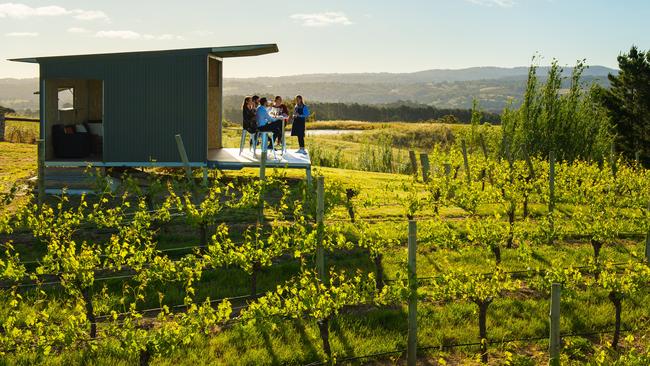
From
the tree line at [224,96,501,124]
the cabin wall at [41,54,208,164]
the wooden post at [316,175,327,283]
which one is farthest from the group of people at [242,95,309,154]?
the tree line at [224,96,501,124]

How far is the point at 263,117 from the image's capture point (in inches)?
748

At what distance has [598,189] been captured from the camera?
55.2 feet

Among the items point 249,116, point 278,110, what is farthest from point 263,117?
point 249,116

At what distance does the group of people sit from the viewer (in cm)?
1903

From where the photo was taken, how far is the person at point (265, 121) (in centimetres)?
1891

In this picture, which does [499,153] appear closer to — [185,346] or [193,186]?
[193,186]

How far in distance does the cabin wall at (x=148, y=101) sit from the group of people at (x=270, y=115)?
124 cm

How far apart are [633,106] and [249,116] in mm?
25547

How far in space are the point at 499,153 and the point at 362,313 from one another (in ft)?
57.6

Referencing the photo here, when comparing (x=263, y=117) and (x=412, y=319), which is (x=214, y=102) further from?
(x=412, y=319)

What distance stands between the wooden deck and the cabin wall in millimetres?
560

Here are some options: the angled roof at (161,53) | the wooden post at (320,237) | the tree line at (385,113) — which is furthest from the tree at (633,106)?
the tree line at (385,113)

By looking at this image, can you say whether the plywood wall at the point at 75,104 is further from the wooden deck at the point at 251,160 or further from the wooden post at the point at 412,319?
the wooden post at the point at 412,319

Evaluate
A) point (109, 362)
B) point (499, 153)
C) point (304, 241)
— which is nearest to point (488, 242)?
point (304, 241)
